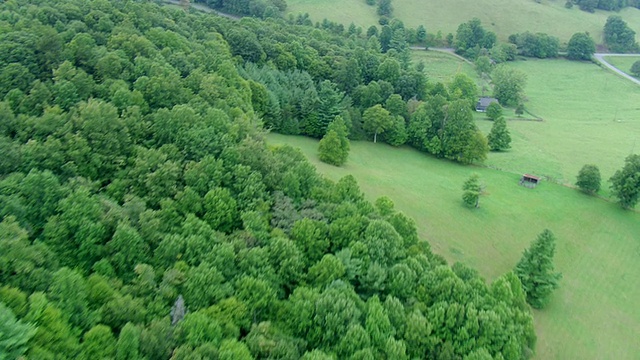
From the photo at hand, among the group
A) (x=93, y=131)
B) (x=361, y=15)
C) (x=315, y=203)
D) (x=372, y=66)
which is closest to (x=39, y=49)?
(x=93, y=131)

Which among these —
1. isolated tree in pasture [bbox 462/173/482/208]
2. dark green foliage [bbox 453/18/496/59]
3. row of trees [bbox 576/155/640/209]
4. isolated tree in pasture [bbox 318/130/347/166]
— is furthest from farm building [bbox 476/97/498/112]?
isolated tree in pasture [bbox 318/130/347/166]

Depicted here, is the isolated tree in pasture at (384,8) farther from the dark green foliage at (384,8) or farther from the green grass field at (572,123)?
the green grass field at (572,123)

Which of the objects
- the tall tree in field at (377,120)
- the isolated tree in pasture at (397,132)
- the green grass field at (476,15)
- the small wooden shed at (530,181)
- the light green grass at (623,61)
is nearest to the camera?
the small wooden shed at (530,181)

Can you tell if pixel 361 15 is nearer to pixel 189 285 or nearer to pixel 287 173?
pixel 287 173

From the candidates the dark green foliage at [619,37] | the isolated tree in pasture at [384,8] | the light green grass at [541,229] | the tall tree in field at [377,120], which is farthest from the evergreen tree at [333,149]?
the dark green foliage at [619,37]

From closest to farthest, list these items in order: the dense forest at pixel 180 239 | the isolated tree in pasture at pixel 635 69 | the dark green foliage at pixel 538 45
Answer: the dense forest at pixel 180 239 → the isolated tree in pasture at pixel 635 69 → the dark green foliage at pixel 538 45

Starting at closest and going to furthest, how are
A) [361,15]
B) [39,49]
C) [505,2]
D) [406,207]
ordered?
[39,49] → [406,207] → [361,15] → [505,2]
